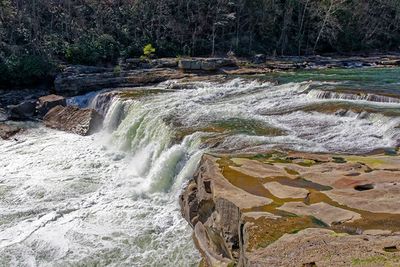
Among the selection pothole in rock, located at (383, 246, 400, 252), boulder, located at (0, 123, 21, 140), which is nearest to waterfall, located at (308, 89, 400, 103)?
pothole in rock, located at (383, 246, 400, 252)

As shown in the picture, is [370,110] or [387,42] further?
[387,42]

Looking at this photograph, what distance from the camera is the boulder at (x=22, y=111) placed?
2261cm

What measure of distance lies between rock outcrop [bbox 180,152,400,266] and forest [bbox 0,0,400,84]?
838 inches

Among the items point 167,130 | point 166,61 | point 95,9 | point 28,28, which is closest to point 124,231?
point 167,130

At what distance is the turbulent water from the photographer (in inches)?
405

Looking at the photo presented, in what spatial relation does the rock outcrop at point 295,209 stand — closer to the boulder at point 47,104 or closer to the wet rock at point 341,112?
the wet rock at point 341,112

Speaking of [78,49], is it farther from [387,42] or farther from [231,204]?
[387,42]

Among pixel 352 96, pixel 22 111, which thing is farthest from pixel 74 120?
pixel 352 96

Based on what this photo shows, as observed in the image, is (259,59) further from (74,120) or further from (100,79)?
(74,120)

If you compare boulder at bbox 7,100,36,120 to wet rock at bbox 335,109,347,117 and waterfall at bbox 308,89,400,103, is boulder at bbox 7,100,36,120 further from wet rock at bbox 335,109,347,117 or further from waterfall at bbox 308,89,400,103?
wet rock at bbox 335,109,347,117

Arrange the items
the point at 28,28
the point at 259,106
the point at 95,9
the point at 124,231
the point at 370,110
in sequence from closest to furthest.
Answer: the point at 124,231 → the point at 370,110 → the point at 259,106 → the point at 28,28 → the point at 95,9

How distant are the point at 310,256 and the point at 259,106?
12.7 m

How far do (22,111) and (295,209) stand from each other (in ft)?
64.2

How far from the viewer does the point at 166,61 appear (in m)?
30.3
